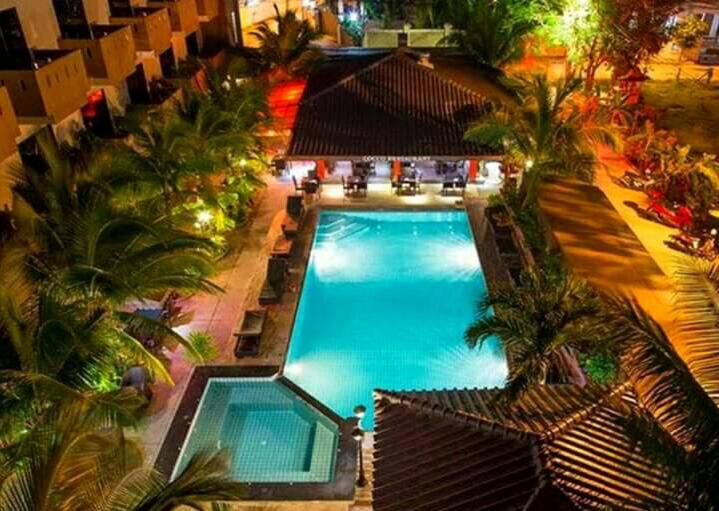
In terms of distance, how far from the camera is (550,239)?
14797 mm

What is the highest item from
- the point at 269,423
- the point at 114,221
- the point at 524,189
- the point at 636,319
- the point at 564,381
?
the point at 636,319

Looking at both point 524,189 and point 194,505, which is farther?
point 524,189

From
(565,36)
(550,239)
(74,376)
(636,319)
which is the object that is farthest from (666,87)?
(74,376)

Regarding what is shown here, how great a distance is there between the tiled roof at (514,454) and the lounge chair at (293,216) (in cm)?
999

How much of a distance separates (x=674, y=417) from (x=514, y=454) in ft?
5.86

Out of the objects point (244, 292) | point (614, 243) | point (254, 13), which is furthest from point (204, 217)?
point (254, 13)

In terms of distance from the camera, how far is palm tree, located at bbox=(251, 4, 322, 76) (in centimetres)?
2350

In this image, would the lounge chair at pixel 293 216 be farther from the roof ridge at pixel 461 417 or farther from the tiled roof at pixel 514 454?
the tiled roof at pixel 514 454

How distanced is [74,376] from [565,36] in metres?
19.9

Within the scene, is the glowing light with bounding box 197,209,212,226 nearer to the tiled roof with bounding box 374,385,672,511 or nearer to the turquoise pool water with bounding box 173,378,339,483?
the turquoise pool water with bounding box 173,378,339,483

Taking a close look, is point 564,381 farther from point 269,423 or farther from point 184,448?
point 184,448

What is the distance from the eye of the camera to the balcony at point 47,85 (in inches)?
464

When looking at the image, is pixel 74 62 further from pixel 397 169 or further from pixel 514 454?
pixel 514 454

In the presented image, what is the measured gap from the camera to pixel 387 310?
1525cm
